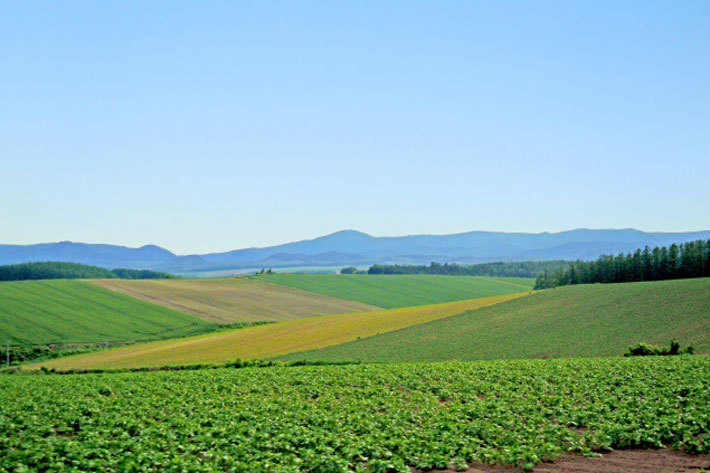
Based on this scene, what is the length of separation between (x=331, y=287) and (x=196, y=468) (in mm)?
131227

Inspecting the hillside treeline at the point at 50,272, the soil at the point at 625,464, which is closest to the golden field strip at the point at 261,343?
the soil at the point at 625,464

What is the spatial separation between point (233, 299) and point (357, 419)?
97.2m

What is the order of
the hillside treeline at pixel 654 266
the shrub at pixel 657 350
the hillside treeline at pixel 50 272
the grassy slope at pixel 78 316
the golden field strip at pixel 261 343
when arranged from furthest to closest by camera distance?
the hillside treeline at pixel 50 272 → the hillside treeline at pixel 654 266 → the grassy slope at pixel 78 316 → the golden field strip at pixel 261 343 → the shrub at pixel 657 350

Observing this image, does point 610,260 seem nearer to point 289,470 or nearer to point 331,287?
point 331,287

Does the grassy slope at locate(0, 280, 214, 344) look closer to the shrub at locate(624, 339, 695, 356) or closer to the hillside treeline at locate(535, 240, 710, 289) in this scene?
the shrub at locate(624, 339, 695, 356)

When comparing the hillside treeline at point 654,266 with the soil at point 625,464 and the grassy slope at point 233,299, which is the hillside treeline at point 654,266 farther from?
the soil at point 625,464

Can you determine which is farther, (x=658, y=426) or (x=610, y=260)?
(x=610, y=260)

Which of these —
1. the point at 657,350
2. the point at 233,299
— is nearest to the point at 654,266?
the point at 657,350

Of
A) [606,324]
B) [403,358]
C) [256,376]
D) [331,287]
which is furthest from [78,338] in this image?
[331,287]

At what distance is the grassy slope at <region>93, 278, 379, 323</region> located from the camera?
329 feet

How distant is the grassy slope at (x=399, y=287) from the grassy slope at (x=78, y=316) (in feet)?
151

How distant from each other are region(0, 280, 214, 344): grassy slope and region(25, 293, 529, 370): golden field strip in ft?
36.4

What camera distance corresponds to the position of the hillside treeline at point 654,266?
9338 centimetres

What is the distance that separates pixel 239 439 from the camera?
17.0 m
